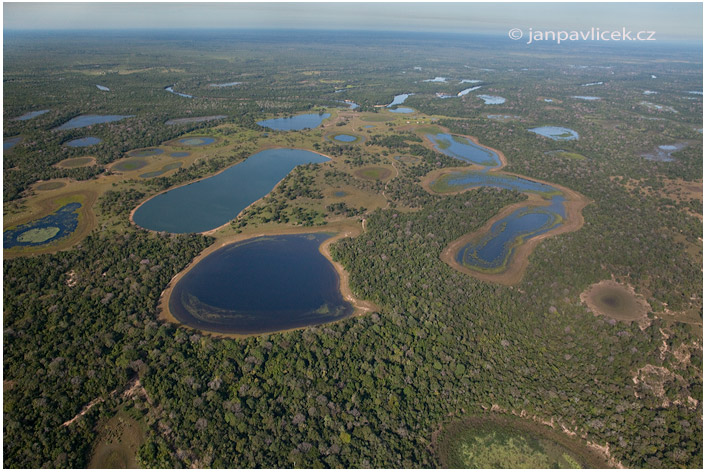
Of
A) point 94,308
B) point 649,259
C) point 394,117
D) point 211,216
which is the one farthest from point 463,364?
point 394,117

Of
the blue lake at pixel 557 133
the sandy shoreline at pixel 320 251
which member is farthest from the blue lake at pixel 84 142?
the blue lake at pixel 557 133

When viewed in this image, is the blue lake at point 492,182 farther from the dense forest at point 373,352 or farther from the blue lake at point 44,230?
the blue lake at point 44,230

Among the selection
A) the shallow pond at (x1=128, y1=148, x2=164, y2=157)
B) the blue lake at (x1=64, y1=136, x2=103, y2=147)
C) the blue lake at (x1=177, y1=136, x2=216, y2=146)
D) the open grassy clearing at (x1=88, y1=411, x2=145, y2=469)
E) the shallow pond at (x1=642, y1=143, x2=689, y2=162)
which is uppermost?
the blue lake at (x1=64, y1=136, x2=103, y2=147)

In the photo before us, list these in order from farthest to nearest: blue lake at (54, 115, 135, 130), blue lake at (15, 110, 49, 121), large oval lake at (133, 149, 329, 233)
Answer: blue lake at (15, 110, 49, 121) < blue lake at (54, 115, 135, 130) < large oval lake at (133, 149, 329, 233)

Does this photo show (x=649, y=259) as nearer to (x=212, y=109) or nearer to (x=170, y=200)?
(x=170, y=200)

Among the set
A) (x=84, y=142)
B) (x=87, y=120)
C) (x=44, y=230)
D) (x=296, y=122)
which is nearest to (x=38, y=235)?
(x=44, y=230)

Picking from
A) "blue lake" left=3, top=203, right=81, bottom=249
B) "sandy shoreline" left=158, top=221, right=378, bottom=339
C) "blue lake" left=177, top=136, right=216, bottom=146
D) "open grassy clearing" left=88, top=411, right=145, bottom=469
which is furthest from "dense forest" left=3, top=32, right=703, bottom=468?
"blue lake" left=177, top=136, right=216, bottom=146

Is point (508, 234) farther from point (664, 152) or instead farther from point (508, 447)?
point (664, 152)

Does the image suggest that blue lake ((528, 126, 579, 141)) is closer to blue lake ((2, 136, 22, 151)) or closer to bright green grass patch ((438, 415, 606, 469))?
bright green grass patch ((438, 415, 606, 469))
